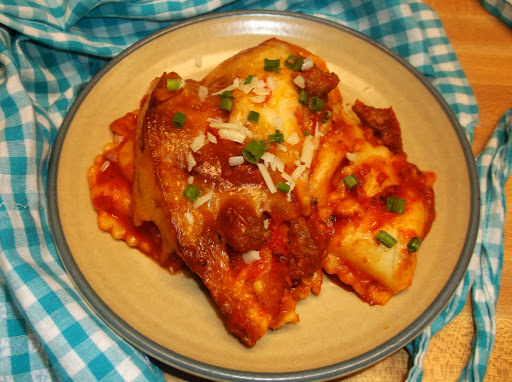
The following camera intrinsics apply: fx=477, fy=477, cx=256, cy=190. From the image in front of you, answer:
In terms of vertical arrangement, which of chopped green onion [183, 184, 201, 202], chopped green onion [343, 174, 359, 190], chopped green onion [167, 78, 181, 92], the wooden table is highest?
chopped green onion [167, 78, 181, 92]

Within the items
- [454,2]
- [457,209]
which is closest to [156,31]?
[457,209]

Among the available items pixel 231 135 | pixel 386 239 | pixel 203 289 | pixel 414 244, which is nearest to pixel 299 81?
pixel 231 135

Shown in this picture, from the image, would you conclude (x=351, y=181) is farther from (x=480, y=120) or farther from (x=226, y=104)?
(x=480, y=120)

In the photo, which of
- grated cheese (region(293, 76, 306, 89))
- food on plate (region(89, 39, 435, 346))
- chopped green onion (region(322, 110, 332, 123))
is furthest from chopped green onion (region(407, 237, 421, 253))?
grated cheese (region(293, 76, 306, 89))

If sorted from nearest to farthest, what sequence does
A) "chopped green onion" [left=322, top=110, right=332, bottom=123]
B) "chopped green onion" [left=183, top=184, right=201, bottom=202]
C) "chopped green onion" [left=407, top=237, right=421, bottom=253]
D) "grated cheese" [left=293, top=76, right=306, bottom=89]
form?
"chopped green onion" [left=183, top=184, right=201, bottom=202], "chopped green onion" [left=407, top=237, right=421, bottom=253], "grated cheese" [left=293, top=76, right=306, bottom=89], "chopped green onion" [left=322, top=110, right=332, bottom=123]

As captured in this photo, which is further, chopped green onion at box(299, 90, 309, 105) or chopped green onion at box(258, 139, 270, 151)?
chopped green onion at box(299, 90, 309, 105)

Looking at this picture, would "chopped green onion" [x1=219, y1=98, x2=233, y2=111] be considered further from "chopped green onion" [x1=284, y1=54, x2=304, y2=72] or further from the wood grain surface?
the wood grain surface
